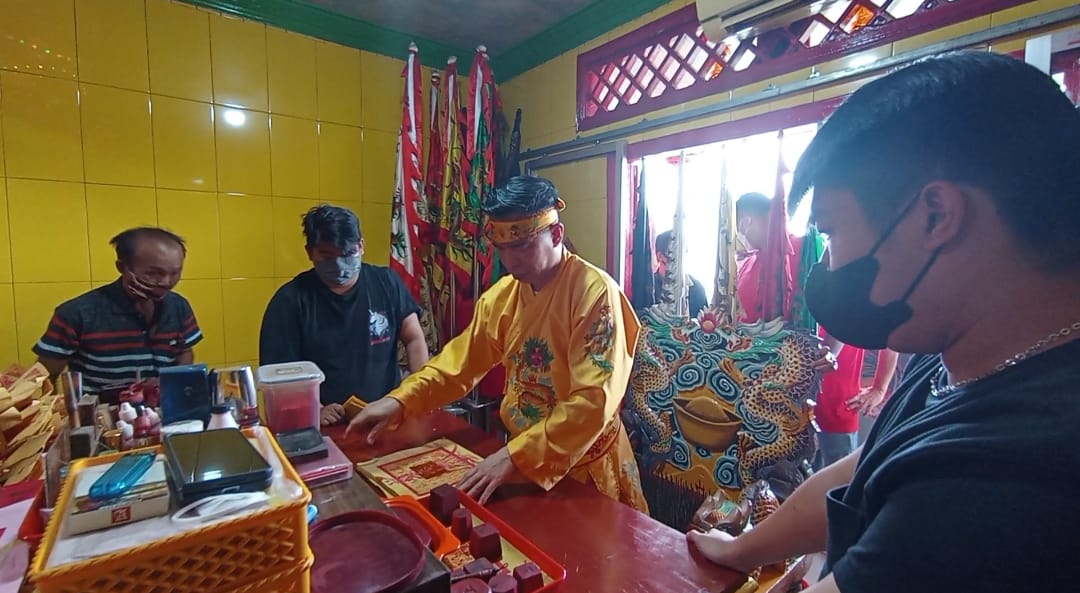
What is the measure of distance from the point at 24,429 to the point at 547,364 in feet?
3.75

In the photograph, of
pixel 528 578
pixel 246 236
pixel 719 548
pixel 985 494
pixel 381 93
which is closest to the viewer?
pixel 985 494

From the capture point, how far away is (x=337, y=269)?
6.32 ft

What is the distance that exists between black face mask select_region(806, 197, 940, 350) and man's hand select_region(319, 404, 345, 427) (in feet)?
4.58

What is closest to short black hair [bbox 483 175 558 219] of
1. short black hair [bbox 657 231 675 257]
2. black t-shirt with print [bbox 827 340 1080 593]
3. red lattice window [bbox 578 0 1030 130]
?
black t-shirt with print [bbox 827 340 1080 593]

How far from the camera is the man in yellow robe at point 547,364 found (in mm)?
1193

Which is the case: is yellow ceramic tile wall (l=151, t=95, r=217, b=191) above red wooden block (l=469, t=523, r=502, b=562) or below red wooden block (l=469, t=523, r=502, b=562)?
above

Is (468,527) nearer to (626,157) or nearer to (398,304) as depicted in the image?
(398,304)

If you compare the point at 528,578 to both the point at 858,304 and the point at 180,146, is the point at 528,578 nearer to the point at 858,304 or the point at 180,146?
the point at 858,304

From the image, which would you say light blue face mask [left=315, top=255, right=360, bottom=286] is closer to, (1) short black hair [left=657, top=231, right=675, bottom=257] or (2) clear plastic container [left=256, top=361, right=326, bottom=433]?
(2) clear plastic container [left=256, top=361, right=326, bottom=433]

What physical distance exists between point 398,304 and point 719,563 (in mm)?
1657

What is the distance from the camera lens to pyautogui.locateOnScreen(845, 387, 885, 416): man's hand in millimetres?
1955

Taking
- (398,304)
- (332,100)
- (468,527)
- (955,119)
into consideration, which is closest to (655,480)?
(468,527)

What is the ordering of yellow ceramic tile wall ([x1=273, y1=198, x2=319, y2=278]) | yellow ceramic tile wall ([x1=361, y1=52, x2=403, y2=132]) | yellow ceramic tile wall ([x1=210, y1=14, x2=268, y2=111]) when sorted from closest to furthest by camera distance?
yellow ceramic tile wall ([x1=210, y1=14, x2=268, y2=111]) < yellow ceramic tile wall ([x1=273, y1=198, x2=319, y2=278]) < yellow ceramic tile wall ([x1=361, y1=52, x2=403, y2=132])

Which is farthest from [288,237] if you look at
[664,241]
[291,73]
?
[664,241]
